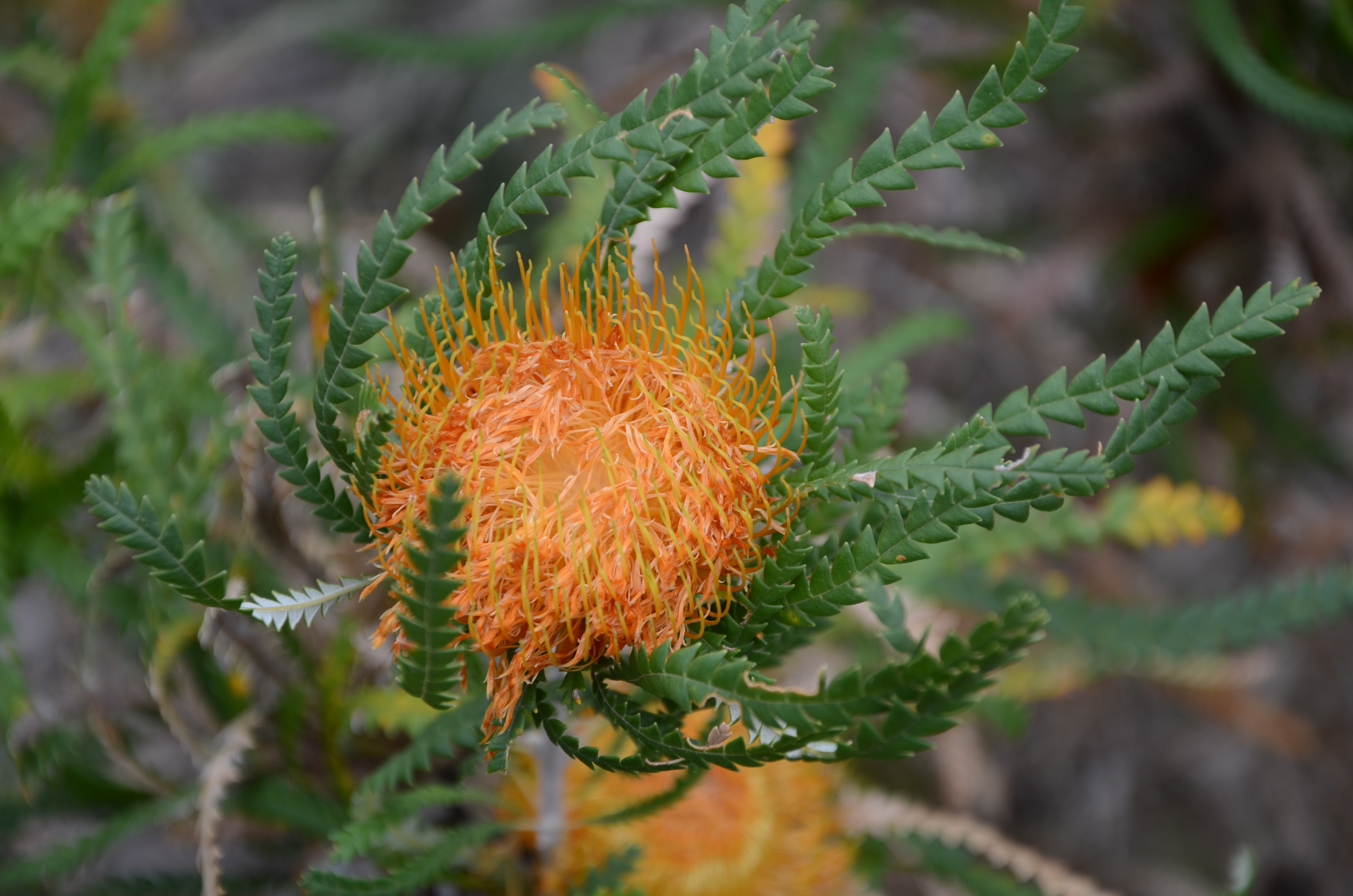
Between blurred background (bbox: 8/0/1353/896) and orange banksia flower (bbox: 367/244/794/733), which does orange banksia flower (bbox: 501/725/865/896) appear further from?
orange banksia flower (bbox: 367/244/794/733)

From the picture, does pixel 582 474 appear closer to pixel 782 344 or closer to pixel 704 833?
pixel 704 833

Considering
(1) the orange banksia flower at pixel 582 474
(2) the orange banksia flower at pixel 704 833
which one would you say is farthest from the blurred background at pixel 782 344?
(1) the orange banksia flower at pixel 582 474

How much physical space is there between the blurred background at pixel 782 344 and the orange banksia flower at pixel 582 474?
0.38 metres

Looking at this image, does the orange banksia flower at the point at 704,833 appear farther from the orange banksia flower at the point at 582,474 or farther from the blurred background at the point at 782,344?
the orange banksia flower at the point at 582,474

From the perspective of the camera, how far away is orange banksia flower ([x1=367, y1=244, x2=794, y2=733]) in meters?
0.74

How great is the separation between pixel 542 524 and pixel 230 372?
2.14ft

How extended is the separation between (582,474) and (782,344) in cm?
116

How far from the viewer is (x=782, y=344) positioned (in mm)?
1884

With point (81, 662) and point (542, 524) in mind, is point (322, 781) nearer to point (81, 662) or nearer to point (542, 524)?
point (81, 662)

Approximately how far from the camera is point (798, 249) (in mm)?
822

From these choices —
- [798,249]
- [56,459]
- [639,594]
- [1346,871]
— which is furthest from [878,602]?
[1346,871]

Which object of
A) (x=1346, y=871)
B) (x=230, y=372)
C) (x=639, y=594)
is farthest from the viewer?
(x=1346, y=871)

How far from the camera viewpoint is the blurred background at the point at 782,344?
130 centimetres

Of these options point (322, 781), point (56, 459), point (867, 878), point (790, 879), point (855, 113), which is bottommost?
point (867, 878)
